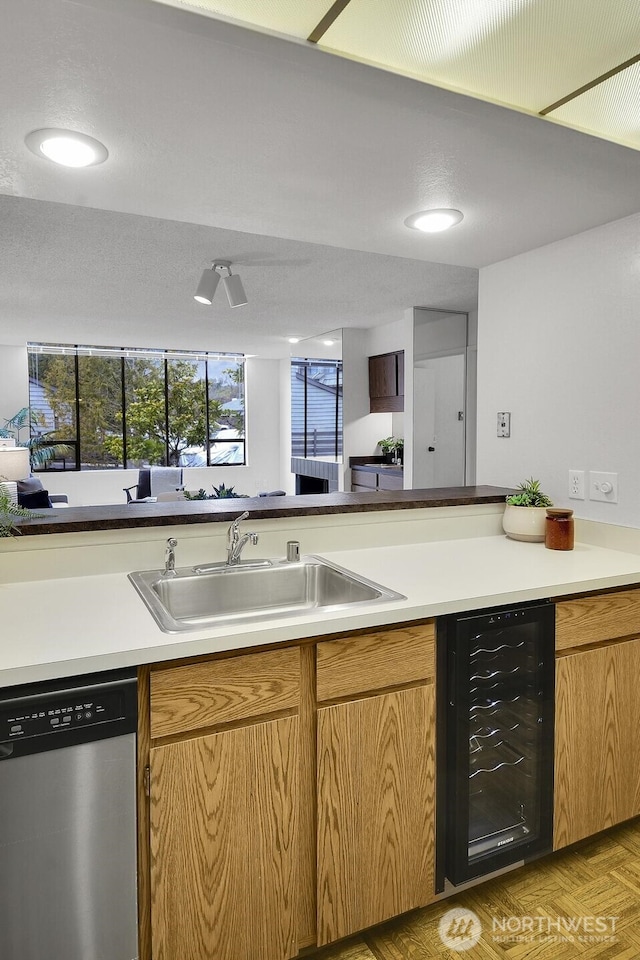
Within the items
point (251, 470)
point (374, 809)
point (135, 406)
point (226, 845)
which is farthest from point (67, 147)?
point (251, 470)

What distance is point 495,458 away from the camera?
2727 mm

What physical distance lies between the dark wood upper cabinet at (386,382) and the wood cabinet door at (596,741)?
12.5ft

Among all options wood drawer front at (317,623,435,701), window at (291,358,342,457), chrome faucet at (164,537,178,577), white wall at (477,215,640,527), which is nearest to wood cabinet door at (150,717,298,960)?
wood drawer front at (317,623,435,701)

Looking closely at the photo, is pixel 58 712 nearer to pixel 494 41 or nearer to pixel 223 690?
pixel 223 690

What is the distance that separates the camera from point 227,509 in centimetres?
197

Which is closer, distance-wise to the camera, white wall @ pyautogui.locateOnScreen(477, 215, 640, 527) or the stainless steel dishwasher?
the stainless steel dishwasher

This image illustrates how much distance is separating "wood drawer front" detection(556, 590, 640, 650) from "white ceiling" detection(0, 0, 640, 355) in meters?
1.27

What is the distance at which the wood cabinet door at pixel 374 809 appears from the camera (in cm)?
140

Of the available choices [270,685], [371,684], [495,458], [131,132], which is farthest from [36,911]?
[495,458]

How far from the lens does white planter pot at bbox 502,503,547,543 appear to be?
7.50 ft

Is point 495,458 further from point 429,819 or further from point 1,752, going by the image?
point 1,752

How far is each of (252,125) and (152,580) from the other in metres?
1.26

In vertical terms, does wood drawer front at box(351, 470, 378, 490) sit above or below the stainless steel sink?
above

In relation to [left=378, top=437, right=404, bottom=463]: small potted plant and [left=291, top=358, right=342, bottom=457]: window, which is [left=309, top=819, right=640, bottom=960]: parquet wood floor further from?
[left=291, top=358, right=342, bottom=457]: window
